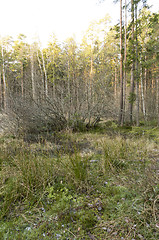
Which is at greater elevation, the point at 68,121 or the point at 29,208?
the point at 68,121

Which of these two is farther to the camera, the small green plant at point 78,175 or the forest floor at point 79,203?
the small green plant at point 78,175

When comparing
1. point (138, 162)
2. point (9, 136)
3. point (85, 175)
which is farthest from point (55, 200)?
point (9, 136)

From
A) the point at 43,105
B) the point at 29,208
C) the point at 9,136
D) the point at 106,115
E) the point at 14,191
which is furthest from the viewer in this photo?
the point at 106,115

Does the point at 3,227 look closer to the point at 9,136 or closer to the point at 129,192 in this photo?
the point at 129,192

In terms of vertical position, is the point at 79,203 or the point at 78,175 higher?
the point at 78,175

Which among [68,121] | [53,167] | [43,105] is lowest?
[53,167]

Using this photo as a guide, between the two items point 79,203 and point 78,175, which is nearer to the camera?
point 79,203

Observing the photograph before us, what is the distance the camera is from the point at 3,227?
198cm

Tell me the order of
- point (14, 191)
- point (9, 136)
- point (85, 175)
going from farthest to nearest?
point (9, 136) → point (85, 175) → point (14, 191)

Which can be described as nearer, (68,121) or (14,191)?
(14,191)

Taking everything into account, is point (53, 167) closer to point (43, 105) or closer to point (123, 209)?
point (123, 209)

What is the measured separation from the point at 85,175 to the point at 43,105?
4832mm

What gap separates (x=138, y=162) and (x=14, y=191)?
2839 mm

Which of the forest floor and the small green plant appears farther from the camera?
the small green plant
